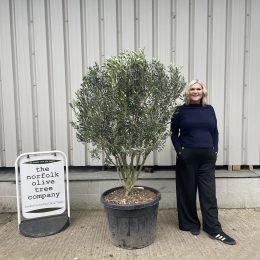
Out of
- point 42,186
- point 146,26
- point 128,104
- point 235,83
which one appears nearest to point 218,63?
point 235,83

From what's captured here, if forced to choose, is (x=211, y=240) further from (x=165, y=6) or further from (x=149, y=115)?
(x=165, y=6)

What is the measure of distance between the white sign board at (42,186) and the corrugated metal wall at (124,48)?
2.41 ft

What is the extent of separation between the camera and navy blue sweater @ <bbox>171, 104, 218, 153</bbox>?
4.37m

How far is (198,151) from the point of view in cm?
437

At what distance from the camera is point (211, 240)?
4.36 m

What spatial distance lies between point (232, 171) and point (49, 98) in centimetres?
303

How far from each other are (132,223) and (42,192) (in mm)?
1409

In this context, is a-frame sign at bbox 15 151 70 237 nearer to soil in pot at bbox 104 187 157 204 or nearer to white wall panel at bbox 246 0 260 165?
soil in pot at bbox 104 187 157 204

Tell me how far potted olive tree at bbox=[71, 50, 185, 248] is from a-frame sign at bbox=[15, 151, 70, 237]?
0.89 m

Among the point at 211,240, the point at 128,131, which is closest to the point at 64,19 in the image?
the point at 128,131

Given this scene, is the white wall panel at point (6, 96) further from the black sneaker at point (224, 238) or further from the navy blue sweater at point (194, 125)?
the black sneaker at point (224, 238)

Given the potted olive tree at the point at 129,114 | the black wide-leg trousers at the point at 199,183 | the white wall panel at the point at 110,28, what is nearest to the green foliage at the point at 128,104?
the potted olive tree at the point at 129,114

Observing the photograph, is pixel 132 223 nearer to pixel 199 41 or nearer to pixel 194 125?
pixel 194 125

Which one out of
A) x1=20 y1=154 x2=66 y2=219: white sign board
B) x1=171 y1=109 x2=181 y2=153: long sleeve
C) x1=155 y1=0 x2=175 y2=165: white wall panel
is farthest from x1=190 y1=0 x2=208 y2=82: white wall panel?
x1=20 y1=154 x2=66 y2=219: white sign board
